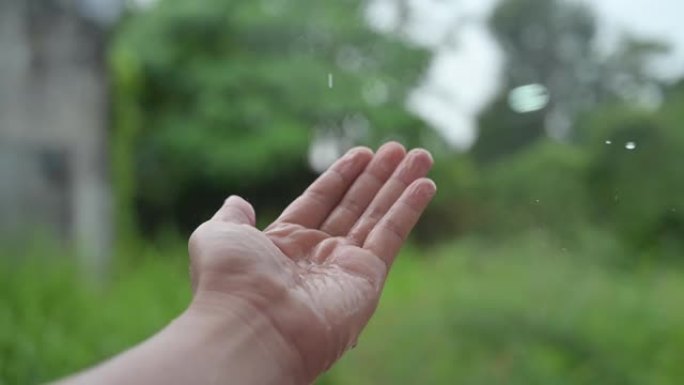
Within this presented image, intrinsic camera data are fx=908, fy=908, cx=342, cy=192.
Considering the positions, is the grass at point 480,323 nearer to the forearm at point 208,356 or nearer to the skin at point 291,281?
the skin at point 291,281

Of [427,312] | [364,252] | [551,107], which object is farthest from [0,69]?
[364,252]

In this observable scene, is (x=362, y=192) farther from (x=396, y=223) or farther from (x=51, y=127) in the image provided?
(x=51, y=127)

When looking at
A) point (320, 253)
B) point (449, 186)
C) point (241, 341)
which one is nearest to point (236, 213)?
point (320, 253)

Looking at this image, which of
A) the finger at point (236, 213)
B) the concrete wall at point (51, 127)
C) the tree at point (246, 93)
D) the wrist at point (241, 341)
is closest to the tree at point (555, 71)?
the tree at point (246, 93)

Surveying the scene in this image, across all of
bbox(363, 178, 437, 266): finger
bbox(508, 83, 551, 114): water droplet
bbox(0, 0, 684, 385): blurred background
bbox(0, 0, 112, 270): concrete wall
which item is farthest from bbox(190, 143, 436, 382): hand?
bbox(0, 0, 112, 270): concrete wall

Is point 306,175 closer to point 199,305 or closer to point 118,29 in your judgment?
point 118,29

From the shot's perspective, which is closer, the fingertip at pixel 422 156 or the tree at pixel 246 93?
the fingertip at pixel 422 156
